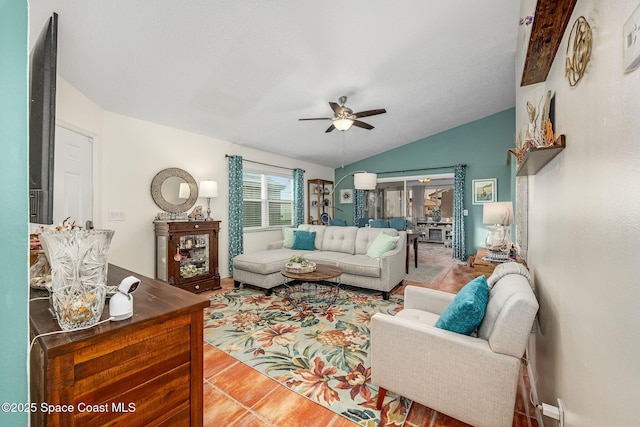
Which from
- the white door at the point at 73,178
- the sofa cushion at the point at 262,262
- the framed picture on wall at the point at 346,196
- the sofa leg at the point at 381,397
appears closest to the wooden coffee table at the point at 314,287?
the sofa cushion at the point at 262,262

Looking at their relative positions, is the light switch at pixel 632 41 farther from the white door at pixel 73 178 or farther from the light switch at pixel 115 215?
the light switch at pixel 115 215

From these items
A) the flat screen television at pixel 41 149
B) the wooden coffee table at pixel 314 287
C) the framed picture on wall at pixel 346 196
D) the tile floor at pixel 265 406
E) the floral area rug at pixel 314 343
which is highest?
the framed picture on wall at pixel 346 196

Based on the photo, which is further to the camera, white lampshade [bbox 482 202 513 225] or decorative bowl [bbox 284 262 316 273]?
decorative bowl [bbox 284 262 316 273]

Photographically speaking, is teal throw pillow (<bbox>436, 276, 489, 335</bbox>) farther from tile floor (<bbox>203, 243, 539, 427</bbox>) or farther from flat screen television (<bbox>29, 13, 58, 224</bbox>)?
flat screen television (<bbox>29, 13, 58, 224</bbox>)

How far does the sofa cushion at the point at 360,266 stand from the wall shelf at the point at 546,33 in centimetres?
263

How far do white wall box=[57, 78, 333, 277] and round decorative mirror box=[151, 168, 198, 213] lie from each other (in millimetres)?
81

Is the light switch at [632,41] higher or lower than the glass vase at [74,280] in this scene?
higher

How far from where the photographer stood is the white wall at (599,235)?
2.03ft

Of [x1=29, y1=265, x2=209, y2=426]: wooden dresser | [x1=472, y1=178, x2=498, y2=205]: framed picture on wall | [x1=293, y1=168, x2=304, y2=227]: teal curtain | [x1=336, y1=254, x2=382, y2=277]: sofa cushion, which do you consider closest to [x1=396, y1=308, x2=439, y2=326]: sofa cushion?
[x1=29, y1=265, x2=209, y2=426]: wooden dresser

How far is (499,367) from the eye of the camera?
1.25m

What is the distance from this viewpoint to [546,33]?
1209 millimetres

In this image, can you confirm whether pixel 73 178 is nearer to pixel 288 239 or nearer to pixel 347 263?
pixel 288 239

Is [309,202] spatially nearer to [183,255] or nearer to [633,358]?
[183,255]

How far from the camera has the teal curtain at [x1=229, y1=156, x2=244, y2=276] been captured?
474 cm
